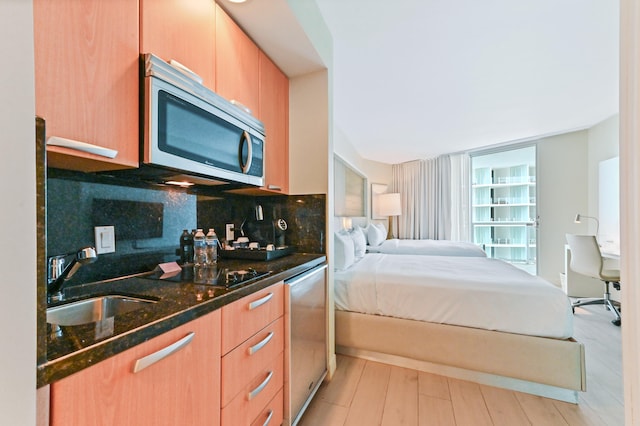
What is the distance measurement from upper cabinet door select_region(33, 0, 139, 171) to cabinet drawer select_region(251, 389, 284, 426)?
1125 mm

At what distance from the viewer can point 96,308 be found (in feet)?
2.94

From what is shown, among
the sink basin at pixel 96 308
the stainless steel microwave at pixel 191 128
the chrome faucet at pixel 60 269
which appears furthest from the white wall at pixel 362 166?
the chrome faucet at pixel 60 269

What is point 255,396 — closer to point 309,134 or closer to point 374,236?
point 309,134

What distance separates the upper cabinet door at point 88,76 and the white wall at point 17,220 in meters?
0.34

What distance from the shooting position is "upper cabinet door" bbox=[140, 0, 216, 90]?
3.07 ft

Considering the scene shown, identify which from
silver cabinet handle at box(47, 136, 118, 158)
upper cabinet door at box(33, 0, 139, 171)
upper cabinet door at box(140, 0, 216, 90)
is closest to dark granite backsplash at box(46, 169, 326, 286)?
upper cabinet door at box(33, 0, 139, 171)

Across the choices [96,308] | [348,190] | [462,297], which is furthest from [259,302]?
[348,190]

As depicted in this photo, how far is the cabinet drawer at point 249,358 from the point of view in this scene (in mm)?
892

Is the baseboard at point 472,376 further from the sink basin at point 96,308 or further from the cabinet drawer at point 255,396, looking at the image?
the sink basin at point 96,308

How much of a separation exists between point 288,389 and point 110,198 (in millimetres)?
1223

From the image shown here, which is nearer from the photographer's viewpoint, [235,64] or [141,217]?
[141,217]

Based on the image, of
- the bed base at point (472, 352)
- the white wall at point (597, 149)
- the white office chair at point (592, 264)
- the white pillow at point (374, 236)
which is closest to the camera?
the bed base at point (472, 352)

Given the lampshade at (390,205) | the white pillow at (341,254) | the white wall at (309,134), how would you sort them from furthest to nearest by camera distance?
the lampshade at (390,205) < the white pillow at (341,254) < the white wall at (309,134)

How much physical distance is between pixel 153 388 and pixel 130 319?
18 cm
